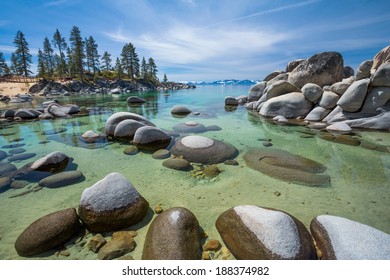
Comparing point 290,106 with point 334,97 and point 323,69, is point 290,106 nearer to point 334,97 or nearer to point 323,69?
point 334,97

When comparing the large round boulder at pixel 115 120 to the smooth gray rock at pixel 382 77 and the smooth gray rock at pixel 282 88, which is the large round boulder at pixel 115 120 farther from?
→ the smooth gray rock at pixel 382 77

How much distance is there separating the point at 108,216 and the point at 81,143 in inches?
241

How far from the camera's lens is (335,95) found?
11.4m

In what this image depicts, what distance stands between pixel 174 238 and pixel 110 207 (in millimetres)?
1267

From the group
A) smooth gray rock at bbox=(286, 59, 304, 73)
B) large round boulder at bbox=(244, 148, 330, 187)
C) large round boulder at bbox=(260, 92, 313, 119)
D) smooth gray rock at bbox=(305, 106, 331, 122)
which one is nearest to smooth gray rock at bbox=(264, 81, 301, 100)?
large round boulder at bbox=(260, 92, 313, 119)

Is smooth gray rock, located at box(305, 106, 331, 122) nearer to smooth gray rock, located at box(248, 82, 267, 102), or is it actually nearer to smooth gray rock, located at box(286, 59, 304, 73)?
smooth gray rock, located at box(248, 82, 267, 102)

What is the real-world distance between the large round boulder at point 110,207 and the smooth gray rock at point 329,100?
1284 cm

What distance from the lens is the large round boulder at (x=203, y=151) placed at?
231 inches

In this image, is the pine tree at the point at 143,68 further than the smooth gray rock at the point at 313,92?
Yes

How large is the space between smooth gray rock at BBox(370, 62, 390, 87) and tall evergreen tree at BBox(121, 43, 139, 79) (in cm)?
7180

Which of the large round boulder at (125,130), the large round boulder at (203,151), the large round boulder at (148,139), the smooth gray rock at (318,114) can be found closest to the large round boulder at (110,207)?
the large round boulder at (203,151)

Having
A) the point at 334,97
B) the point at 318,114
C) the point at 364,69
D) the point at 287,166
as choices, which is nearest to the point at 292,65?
the point at 364,69

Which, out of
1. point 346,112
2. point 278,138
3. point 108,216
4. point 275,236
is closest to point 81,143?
point 108,216

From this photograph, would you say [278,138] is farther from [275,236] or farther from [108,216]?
[108,216]
